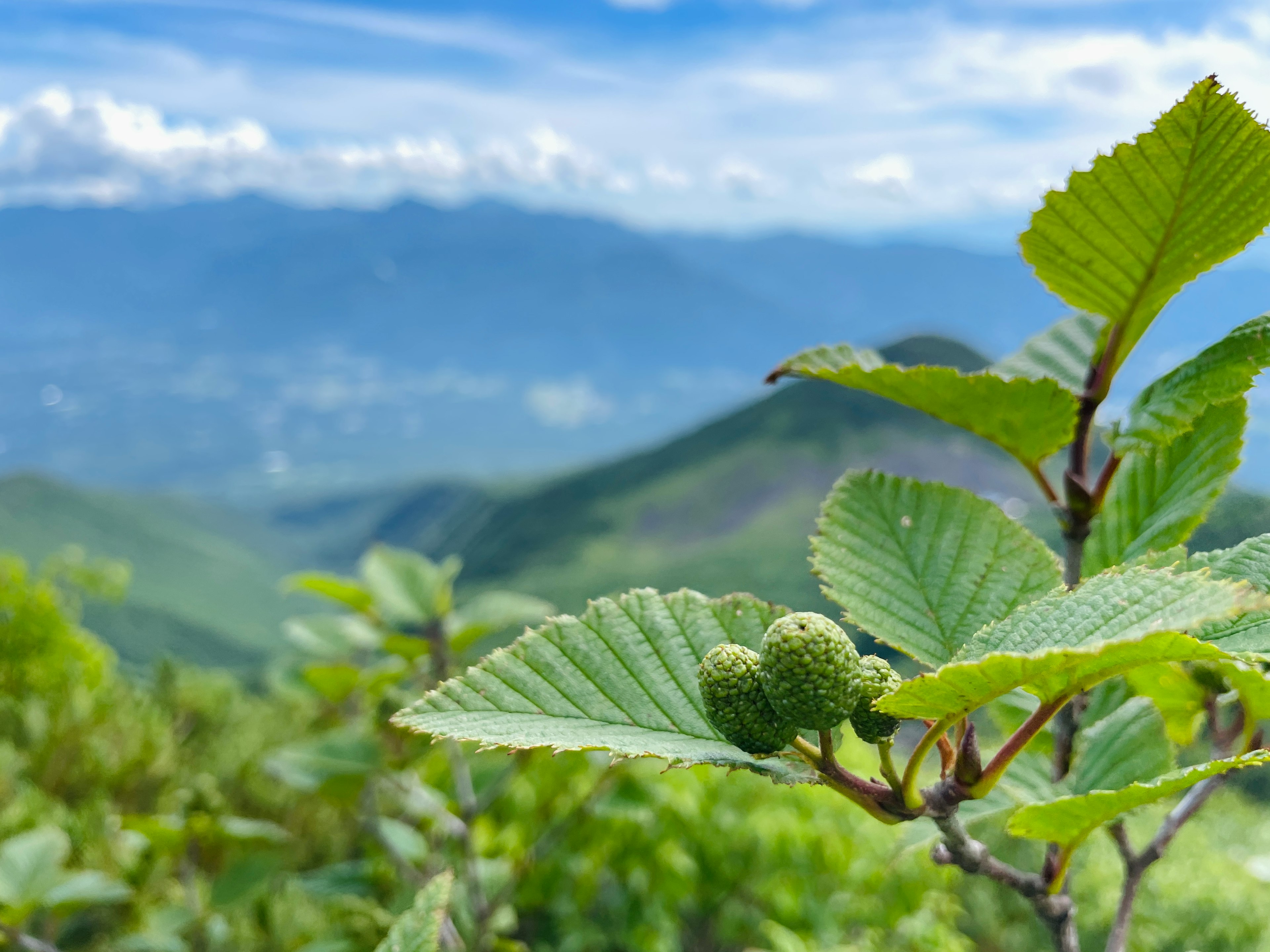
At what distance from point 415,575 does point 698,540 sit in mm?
55142

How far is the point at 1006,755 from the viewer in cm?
69

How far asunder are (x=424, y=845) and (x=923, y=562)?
8.81ft

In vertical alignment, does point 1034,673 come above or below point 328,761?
above

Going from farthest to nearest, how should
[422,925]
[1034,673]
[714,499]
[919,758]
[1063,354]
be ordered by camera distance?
[714,499] < [1063,354] < [422,925] < [919,758] < [1034,673]

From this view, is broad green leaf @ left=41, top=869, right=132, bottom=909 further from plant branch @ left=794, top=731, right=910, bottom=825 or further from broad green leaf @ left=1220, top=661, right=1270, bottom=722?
broad green leaf @ left=1220, top=661, right=1270, bottom=722

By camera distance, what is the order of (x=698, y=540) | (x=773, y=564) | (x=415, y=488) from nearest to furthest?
(x=773, y=564) < (x=698, y=540) < (x=415, y=488)

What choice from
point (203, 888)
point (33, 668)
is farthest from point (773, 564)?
point (203, 888)

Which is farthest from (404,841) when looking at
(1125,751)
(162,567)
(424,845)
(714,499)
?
(162,567)

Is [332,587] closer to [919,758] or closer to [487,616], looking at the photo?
[487,616]

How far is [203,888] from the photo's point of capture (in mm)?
3648

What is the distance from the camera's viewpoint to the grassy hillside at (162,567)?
290ft

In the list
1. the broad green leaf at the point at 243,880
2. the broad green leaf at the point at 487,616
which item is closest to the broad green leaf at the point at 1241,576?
the broad green leaf at the point at 487,616

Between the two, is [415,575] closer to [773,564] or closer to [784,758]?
[784,758]

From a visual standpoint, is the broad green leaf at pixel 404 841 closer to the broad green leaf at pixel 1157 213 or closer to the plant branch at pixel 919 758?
the plant branch at pixel 919 758
